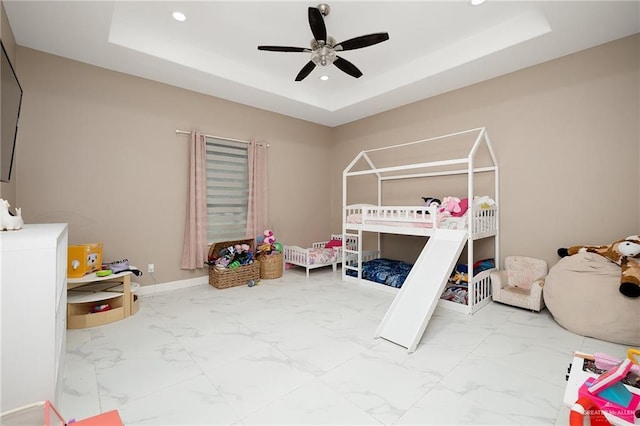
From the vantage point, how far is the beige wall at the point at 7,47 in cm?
233

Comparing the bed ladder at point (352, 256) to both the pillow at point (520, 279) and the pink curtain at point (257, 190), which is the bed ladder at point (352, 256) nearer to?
the pink curtain at point (257, 190)

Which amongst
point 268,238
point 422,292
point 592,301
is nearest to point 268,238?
point 268,238

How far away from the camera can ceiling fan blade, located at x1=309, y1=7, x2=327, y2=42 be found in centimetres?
214

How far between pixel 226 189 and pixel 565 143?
4.21 meters

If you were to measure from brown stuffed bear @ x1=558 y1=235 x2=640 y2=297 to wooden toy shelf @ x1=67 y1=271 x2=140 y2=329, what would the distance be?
4311 millimetres

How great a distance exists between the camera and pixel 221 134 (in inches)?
167

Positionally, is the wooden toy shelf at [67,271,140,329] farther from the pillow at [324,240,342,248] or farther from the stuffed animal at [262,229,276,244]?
the pillow at [324,240,342,248]

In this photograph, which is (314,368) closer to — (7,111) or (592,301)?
(592,301)

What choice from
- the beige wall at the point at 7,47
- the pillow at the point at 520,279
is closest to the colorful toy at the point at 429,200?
the pillow at the point at 520,279

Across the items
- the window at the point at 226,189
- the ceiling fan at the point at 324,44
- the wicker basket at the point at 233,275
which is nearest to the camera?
the ceiling fan at the point at 324,44

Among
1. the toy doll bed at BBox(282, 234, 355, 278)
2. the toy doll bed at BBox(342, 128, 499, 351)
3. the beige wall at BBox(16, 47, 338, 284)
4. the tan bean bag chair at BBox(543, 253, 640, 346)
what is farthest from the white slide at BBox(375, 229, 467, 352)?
the beige wall at BBox(16, 47, 338, 284)

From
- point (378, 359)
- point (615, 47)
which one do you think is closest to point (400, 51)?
point (615, 47)

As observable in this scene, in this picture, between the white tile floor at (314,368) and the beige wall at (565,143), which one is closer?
the white tile floor at (314,368)

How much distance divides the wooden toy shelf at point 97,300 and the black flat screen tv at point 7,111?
1.20 metres
